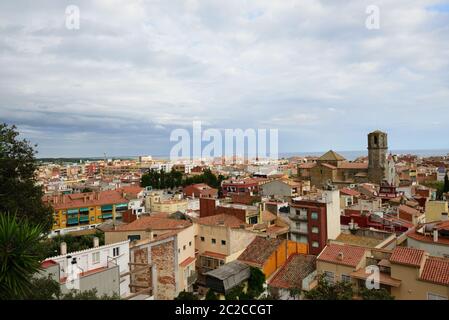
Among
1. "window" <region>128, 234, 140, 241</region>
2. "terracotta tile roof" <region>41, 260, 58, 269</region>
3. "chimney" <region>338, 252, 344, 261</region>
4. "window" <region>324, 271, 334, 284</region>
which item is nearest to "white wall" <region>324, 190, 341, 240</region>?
"chimney" <region>338, 252, 344, 261</region>

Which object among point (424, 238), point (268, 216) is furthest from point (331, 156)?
point (424, 238)

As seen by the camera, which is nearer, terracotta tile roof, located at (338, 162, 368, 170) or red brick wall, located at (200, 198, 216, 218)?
red brick wall, located at (200, 198, 216, 218)

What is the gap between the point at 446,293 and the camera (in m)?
12.0

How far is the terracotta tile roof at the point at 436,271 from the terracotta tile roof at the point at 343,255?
2.69 meters

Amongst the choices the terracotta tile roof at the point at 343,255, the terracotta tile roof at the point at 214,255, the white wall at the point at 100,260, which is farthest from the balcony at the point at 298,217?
the white wall at the point at 100,260

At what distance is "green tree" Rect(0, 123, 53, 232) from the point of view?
16422mm

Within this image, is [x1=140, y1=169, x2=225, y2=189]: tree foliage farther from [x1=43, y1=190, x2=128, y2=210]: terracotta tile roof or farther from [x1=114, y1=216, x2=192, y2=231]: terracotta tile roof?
[x1=114, y1=216, x2=192, y2=231]: terracotta tile roof

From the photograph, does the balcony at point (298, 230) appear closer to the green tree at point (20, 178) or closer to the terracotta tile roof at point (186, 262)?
the terracotta tile roof at point (186, 262)

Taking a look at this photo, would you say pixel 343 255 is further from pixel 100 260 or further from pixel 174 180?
pixel 174 180

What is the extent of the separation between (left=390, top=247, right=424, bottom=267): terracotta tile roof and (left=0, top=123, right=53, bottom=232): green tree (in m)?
15.8

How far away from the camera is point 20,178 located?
1744 cm
